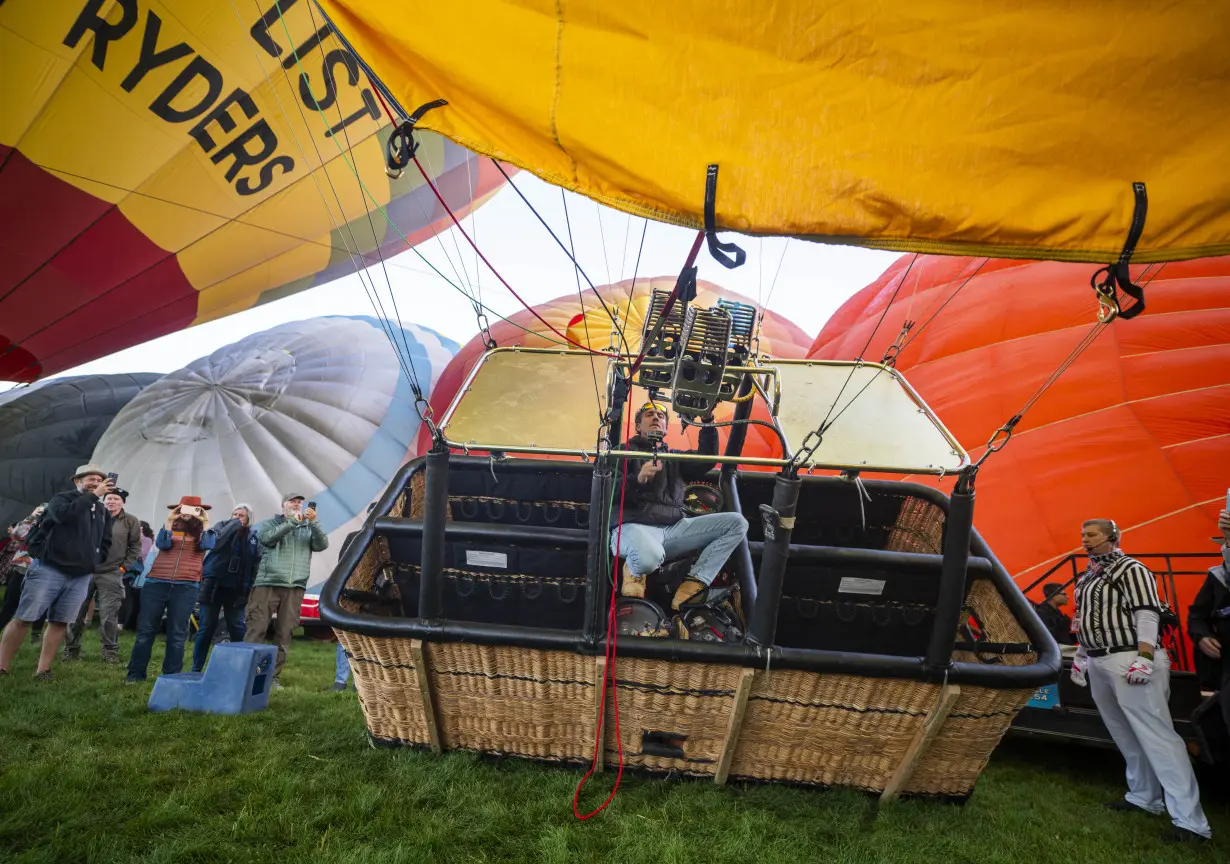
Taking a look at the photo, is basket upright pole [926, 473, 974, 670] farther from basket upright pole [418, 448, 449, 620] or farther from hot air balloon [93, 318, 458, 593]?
hot air balloon [93, 318, 458, 593]

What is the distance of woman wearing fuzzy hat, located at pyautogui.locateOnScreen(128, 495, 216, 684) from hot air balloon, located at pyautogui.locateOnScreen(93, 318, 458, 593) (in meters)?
4.41

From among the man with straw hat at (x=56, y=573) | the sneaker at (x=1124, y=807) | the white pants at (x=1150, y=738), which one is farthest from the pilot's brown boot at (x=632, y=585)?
the man with straw hat at (x=56, y=573)

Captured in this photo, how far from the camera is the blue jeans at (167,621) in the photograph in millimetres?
4477

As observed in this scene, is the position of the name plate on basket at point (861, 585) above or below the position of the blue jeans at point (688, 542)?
below

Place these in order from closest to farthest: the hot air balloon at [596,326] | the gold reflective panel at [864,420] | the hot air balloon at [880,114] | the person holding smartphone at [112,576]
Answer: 1. the hot air balloon at [880,114]
2. the gold reflective panel at [864,420]
3. the person holding smartphone at [112,576]
4. the hot air balloon at [596,326]

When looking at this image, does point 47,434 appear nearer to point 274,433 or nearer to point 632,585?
point 274,433

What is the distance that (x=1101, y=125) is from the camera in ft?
6.19

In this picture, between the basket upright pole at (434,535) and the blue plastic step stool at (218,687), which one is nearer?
the basket upright pole at (434,535)

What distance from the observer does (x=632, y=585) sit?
272cm

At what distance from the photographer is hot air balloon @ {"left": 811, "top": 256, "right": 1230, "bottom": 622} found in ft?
16.4

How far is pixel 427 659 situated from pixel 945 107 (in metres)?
2.22

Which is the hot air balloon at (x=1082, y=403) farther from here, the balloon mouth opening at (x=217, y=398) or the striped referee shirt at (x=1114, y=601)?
the balloon mouth opening at (x=217, y=398)

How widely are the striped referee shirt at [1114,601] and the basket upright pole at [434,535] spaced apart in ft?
9.28

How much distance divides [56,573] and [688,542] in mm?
3850
